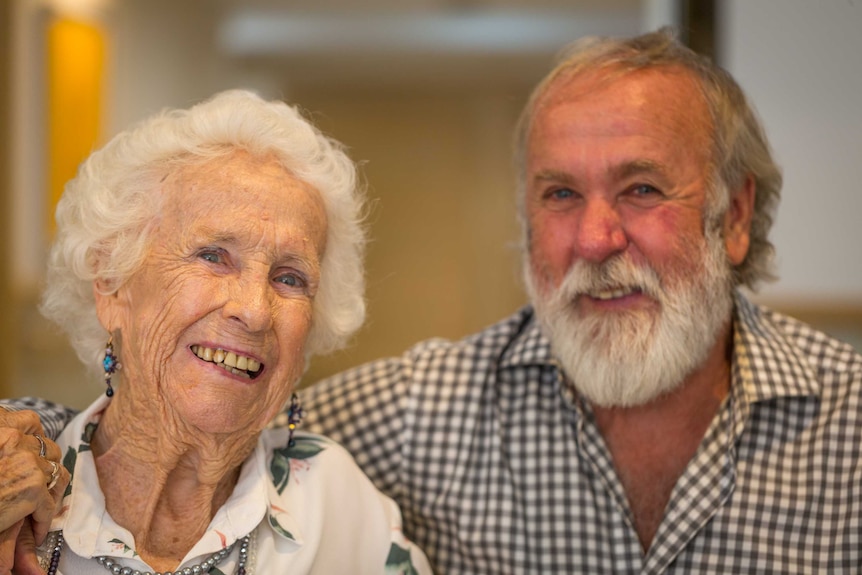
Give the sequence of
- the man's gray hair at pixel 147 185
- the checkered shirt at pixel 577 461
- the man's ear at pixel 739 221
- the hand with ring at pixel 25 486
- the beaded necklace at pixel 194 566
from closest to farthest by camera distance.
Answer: the hand with ring at pixel 25 486
the beaded necklace at pixel 194 566
the man's gray hair at pixel 147 185
the checkered shirt at pixel 577 461
the man's ear at pixel 739 221

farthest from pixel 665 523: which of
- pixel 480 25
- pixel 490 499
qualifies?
pixel 480 25

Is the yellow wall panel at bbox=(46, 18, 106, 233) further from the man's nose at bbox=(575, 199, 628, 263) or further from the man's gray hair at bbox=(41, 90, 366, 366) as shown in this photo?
the man's nose at bbox=(575, 199, 628, 263)

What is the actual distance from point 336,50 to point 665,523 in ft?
9.65

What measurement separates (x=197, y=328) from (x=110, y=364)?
19cm

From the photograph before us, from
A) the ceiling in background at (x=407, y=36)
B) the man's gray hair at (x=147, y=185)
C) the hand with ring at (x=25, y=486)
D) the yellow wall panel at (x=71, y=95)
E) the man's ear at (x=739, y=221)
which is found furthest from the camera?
the ceiling in background at (x=407, y=36)

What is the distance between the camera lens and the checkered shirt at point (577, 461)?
6.30 ft

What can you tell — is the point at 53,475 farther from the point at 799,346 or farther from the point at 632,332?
the point at 799,346

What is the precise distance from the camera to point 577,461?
2.05m

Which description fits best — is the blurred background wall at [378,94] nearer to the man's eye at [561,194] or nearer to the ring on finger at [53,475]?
the man's eye at [561,194]

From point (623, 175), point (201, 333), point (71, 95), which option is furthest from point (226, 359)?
point (71, 95)

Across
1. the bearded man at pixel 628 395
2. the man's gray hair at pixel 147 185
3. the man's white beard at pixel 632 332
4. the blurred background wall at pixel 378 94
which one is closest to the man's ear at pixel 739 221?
the bearded man at pixel 628 395

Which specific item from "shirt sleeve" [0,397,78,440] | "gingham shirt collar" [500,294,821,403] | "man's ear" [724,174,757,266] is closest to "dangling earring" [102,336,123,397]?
"shirt sleeve" [0,397,78,440]

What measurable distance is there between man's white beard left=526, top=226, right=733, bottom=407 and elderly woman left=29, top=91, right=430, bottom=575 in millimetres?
582

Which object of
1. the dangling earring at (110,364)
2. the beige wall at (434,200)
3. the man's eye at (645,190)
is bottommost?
the beige wall at (434,200)
